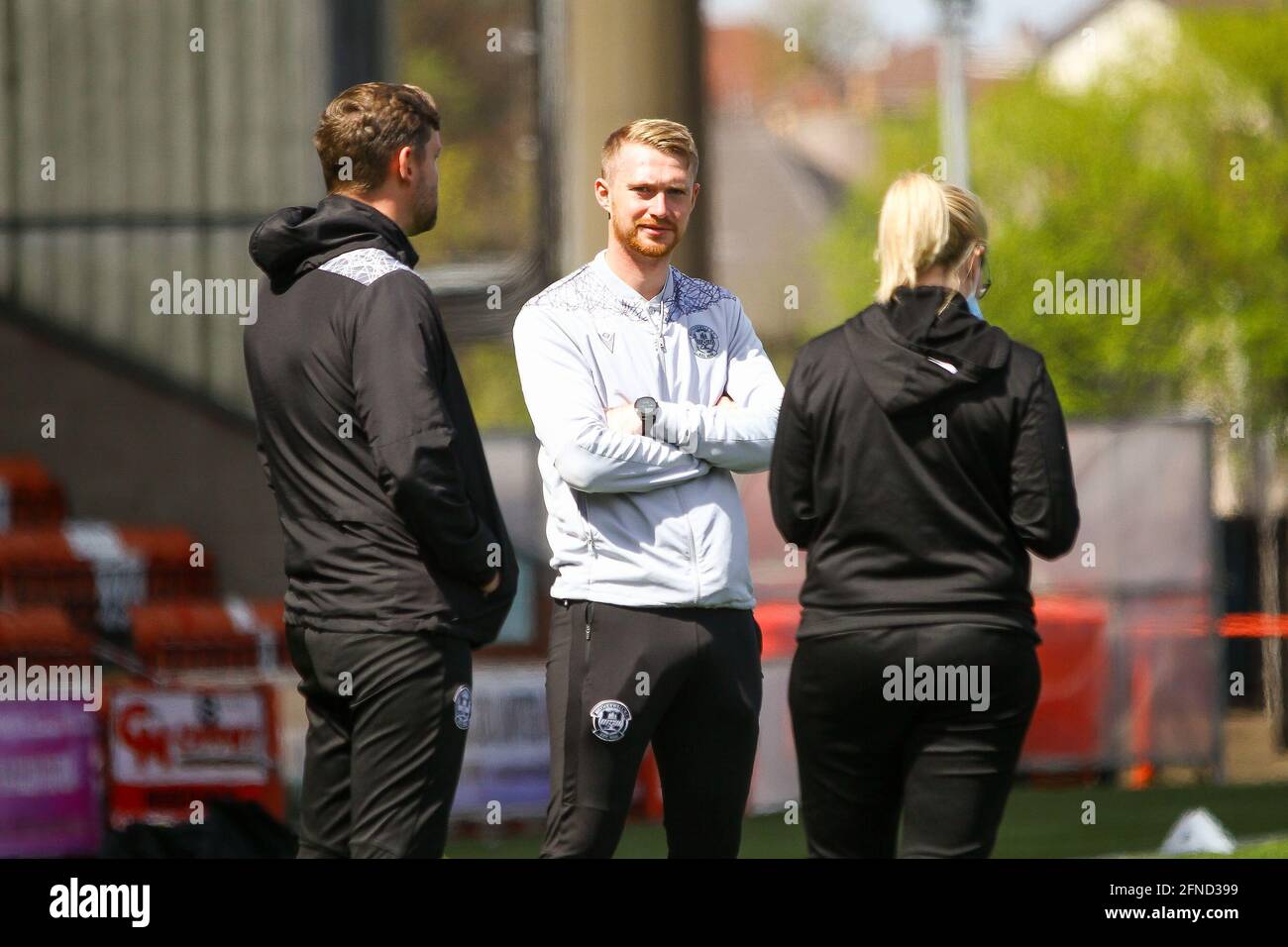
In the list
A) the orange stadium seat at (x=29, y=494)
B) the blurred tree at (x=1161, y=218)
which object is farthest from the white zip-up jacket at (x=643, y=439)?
the blurred tree at (x=1161, y=218)

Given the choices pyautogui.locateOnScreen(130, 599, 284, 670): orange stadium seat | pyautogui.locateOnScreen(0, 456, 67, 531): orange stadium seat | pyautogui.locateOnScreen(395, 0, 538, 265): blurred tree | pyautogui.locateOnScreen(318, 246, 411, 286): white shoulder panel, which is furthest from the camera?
pyautogui.locateOnScreen(395, 0, 538, 265): blurred tree

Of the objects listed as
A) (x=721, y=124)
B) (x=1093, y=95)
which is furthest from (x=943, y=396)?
(x=721, y=124)

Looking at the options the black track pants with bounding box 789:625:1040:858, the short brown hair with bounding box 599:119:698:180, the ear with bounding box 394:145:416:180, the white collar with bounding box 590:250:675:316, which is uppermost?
the short brown hair with bounding box 599:119:698:180

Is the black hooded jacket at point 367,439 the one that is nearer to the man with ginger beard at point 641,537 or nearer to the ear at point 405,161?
the ear at point 405,161

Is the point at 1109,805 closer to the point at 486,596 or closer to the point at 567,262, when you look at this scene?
the point at 567,262

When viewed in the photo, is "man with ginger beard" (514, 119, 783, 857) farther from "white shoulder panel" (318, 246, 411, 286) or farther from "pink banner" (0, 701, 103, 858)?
"pink banner" (0, 701, 103, 858)

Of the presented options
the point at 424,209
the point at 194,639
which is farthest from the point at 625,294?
the point at 194,639

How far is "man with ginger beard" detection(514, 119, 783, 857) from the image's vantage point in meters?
4.15

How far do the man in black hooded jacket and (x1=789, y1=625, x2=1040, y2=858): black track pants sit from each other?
76 cm

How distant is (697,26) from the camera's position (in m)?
9.43

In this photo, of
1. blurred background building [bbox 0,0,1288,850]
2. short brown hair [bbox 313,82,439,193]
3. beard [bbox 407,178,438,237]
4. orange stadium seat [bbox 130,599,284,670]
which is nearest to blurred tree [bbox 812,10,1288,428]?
blurred background building [bbox 0,0,1288,850]

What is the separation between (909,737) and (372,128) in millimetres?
1683

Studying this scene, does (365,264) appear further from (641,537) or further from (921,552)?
(921,552)

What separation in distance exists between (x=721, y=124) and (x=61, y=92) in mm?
65542
